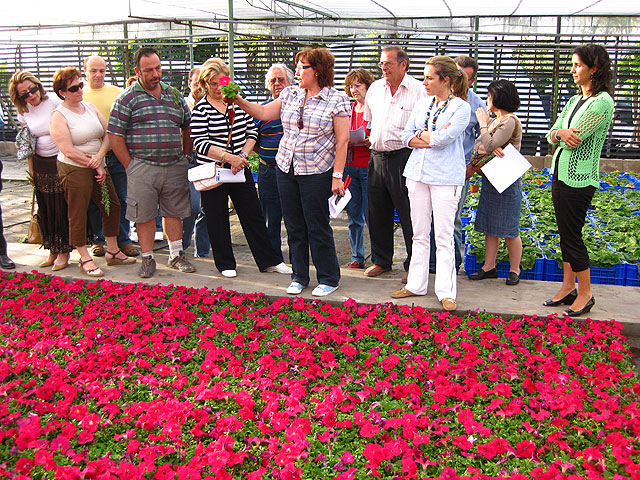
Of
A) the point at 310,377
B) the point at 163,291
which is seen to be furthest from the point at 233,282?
the point at 310,377

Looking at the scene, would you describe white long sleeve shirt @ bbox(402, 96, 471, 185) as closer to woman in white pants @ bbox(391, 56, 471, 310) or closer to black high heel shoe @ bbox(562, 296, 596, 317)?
woman in white pants @ bbox(391, 56, 471, 310)

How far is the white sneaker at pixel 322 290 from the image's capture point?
16.4ft

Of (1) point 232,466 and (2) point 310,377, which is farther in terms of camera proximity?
(2) point 310,377

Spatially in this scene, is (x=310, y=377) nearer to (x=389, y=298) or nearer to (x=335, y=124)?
(x=389, y=298)

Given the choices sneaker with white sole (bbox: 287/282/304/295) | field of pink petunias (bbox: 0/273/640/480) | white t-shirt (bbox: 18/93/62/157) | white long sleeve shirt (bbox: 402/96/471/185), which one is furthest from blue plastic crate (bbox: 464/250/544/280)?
white t-shirt (bbox: 18/93/62/157)

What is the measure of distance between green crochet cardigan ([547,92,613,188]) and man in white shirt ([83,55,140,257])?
161 inches

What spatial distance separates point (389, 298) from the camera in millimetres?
→ 4930

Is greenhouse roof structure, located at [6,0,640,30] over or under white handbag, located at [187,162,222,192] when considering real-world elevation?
over

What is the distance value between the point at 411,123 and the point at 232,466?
111 inches

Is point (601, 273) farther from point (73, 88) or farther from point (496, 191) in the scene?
point (73, 88)

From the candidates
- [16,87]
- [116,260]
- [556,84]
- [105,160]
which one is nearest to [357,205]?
[116,260]

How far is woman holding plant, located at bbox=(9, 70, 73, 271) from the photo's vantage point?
571cm

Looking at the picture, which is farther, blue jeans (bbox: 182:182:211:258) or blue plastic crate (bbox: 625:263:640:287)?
blue jeans (bbox: 182:182:211:258)

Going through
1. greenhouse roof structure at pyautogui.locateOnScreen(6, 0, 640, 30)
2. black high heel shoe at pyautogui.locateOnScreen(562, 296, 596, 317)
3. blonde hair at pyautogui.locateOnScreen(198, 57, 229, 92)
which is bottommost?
black high heel shoe at pyautogui.locateOnScreen(562, 296, 596, 317)
